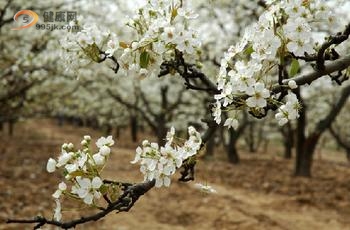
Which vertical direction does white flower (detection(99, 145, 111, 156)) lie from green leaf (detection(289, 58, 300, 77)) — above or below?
below

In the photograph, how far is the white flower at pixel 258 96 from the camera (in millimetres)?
2164

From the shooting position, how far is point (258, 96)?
2.20 meters

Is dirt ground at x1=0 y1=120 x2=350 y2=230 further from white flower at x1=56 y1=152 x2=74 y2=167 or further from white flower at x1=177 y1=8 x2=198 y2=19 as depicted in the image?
white flower at x1=177 y1=8 x2=198 y2=19

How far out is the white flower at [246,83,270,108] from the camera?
7.10 feet

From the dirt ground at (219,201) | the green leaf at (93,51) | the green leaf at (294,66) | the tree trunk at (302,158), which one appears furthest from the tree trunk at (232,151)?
the green leaf at (294,66)

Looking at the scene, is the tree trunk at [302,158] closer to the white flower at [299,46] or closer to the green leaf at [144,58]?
the green leaf at [144,58]

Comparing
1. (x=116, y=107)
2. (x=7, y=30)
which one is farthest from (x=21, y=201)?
(x=116, y=107)

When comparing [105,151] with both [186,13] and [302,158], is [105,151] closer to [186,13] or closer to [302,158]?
[186,13]

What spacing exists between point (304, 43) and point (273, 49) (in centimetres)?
15

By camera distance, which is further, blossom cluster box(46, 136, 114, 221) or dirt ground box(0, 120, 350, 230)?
dirt ground box(0, 120, 350, 230)

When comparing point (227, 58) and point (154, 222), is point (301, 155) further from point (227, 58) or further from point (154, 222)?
point (227, 58)

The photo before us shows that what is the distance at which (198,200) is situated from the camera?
10820 mm

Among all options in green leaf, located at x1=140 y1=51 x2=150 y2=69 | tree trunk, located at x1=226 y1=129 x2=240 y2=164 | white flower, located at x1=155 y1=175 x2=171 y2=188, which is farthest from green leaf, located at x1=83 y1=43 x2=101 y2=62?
tree trunk, located at x1=226 y1=129 x2=240 y2=164

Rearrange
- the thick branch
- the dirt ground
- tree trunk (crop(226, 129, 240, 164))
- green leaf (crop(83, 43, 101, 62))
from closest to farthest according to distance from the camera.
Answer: the thick branch, green leaf (crop(83, 43, 101, 62)), the dirt ground, tree trunk (crop(226, 129, 240, 164))
